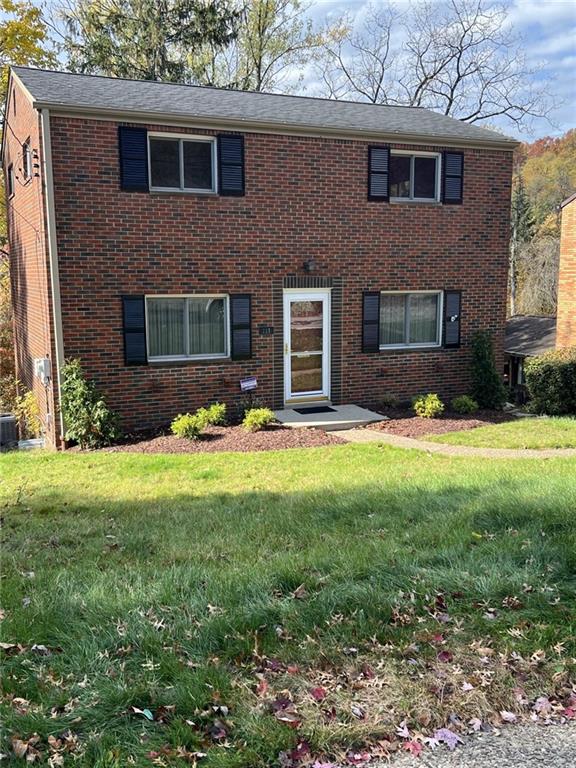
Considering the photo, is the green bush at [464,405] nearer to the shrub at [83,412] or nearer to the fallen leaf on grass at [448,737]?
the shrub at [83,412]

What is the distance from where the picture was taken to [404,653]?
3.27m

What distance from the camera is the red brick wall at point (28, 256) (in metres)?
11.1

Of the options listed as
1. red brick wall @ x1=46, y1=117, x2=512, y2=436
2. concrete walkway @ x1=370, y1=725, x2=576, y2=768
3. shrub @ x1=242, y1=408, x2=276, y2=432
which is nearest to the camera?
concrete walkway @ x1=370, y1=725, x2=576, y2=768

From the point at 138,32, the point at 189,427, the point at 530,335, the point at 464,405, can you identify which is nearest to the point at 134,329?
the point at 189,427

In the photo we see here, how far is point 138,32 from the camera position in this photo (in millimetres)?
24328

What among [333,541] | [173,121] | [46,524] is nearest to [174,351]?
[173,121]

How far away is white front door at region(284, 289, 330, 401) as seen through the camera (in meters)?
12.7

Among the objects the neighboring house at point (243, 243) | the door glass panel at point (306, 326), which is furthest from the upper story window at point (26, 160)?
the door glass panel at point (306, 326)

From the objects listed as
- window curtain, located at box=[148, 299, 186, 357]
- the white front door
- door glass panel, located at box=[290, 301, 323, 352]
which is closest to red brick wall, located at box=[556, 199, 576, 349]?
the white front door

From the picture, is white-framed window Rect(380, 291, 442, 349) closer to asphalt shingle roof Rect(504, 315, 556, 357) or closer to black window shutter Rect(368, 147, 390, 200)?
black window shutter Rect(368, 147, 390, 200)

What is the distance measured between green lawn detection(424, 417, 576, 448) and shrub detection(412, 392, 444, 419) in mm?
996

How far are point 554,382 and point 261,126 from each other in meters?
7.49

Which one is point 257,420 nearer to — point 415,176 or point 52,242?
point 52,242

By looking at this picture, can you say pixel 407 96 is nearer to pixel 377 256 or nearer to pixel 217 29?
pixel 217 29
